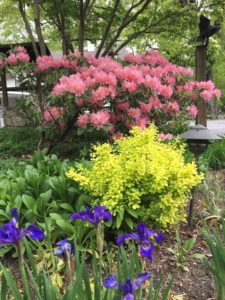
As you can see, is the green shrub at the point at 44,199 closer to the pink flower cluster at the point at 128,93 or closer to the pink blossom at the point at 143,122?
the pink flower cluster at the point at 128,93

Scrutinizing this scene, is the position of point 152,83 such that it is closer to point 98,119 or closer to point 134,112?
point 134,112

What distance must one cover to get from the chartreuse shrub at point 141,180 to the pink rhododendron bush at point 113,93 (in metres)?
1.28

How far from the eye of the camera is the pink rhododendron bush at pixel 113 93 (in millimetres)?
4062

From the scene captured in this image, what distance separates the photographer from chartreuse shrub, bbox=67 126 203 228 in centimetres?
270

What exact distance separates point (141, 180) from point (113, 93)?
158 centimetres

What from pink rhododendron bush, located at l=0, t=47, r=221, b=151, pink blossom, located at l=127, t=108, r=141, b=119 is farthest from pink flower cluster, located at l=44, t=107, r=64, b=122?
pink blossom, located at l=127, t=108, r=141, b=119

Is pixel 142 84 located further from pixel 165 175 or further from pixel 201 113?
pixel 201 113

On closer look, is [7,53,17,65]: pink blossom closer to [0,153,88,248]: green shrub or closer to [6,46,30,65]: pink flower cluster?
[6,46,30,65]: pink flower cluster

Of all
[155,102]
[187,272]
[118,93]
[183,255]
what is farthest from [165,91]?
[187,272]

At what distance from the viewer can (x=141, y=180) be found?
2.77 meters

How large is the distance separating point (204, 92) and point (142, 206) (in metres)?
2.58

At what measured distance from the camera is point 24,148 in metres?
6.13

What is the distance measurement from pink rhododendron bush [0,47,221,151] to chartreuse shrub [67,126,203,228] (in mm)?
1285

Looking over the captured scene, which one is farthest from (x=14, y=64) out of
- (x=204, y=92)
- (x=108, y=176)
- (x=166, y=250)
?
(x=166, y=250)
